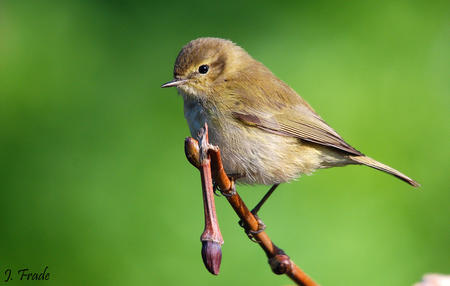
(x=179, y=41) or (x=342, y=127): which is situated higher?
(x=179, y=41)

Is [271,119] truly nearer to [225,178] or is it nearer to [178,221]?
[178,221]

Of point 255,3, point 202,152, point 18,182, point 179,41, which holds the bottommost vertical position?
point 202,152

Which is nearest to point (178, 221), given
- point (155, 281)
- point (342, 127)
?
point (155, 281)

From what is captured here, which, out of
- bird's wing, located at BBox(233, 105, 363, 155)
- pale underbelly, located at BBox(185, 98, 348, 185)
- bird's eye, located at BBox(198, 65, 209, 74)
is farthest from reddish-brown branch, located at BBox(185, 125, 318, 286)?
bird's eye, located at BBox(198, 65, 209, 74)

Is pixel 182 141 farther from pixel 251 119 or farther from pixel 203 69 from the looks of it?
pixel 251 119

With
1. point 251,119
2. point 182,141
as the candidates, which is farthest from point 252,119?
point 182,141

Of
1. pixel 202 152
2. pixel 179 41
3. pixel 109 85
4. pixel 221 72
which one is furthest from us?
pixel 179 41
